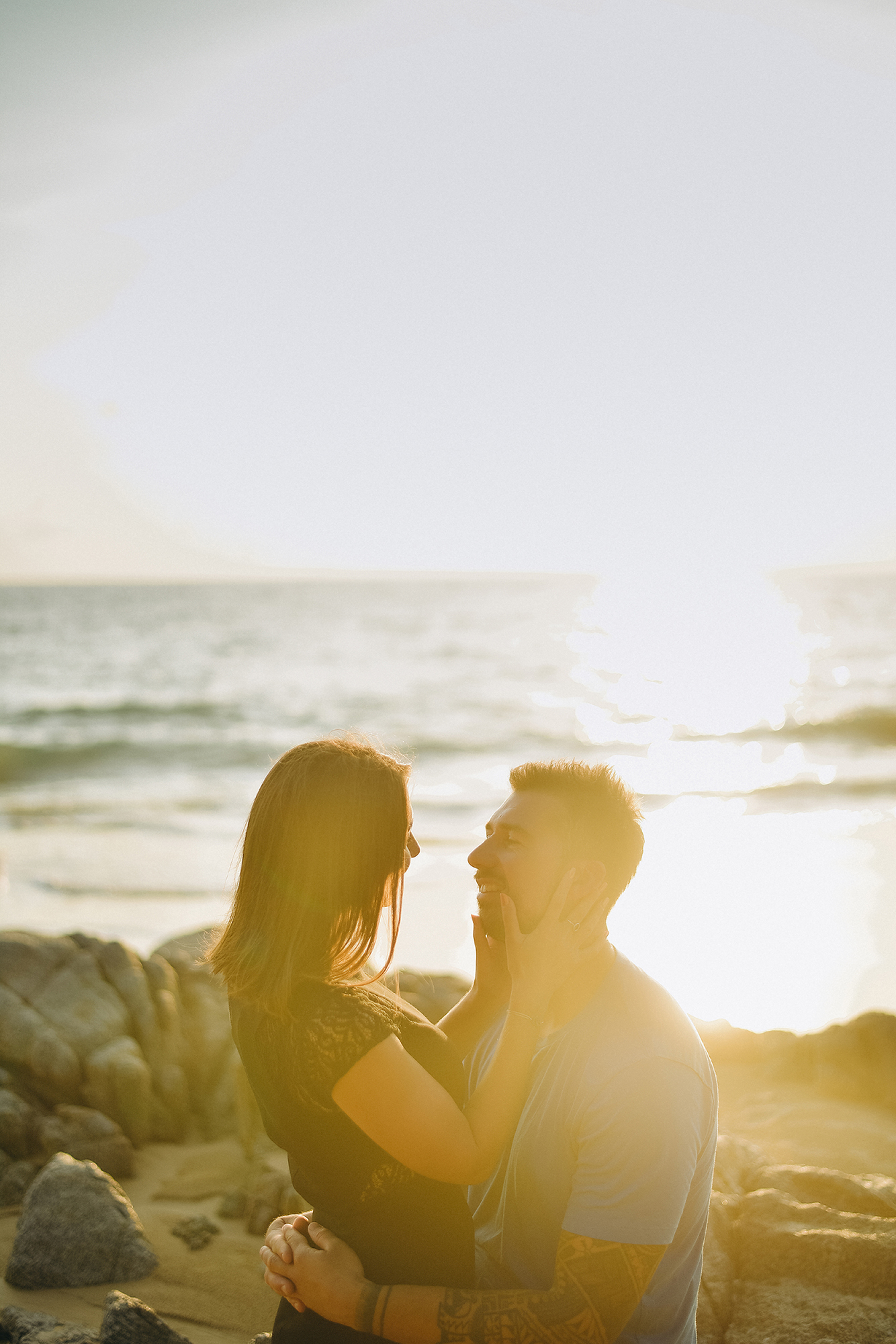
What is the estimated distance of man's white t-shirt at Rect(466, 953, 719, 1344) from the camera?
97.6 inches

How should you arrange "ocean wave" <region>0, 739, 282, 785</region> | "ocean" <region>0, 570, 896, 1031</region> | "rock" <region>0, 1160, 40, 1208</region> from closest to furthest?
"rock" <region>0, 1160, 40, 1208</region>, "ocean" <region>0, 570, 896, 1031</region>, "ocean wave" <region>0, 739, 282, 785</region>

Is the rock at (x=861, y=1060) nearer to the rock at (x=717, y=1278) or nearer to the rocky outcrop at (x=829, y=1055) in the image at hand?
the rocky outcrop at (x=829, y=1055)

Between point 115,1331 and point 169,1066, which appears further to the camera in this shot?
point 169,1066

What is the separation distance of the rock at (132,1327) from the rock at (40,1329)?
76 mm

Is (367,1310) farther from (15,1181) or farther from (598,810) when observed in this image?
(15,1181)

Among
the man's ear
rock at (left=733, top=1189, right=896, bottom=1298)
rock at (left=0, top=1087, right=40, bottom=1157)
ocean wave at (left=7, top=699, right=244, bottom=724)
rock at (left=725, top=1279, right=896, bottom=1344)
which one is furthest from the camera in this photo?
ocean wave at (left=7, top=699, right=244, bottom=724)

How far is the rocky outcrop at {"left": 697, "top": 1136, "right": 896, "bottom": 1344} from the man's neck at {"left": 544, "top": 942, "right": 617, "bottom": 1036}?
1560mm

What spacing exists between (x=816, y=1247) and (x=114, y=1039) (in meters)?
3.84

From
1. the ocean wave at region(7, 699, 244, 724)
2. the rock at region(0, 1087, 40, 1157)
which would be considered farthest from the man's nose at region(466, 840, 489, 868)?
the ocean wave at region(7, 699, 244, 724)

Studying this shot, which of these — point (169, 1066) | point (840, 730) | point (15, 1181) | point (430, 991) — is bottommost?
point (15, 1181)

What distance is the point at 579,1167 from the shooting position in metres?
2.60

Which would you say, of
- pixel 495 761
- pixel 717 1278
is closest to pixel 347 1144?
pixel 717 1278

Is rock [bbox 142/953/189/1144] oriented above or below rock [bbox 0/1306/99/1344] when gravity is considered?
above

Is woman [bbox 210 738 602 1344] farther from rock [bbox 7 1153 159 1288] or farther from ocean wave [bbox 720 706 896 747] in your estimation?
ocean wave [bbox 720 706 896 747]
